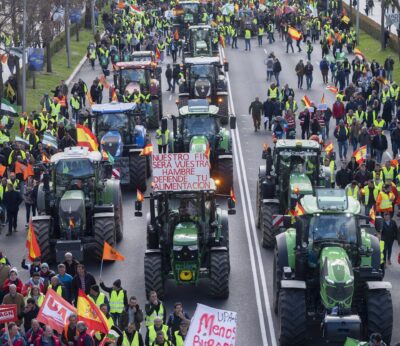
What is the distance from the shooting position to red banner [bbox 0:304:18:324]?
2489 centimetres

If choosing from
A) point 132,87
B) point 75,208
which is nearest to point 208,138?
point 75,208

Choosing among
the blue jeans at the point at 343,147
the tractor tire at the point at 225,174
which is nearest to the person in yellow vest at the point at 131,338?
the tractor tire at the point at 225,174

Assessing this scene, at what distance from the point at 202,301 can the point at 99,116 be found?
478 inches

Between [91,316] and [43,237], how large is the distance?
7638 millimetres

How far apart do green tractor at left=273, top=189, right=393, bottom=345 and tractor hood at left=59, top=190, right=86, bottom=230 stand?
257 inches

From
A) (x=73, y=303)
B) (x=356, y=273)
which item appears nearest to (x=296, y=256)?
(x=356, y=273)

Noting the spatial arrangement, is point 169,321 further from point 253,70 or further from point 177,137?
point 253,70

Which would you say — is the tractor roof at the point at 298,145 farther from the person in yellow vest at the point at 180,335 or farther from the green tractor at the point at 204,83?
the green tractor at the point at 204,83

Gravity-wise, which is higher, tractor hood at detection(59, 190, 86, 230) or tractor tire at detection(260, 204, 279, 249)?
tractor hood at detection(59, 190, 86, 230)

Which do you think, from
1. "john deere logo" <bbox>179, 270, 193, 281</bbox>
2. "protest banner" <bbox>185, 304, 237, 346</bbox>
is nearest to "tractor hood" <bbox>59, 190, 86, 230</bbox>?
"john deere logo" <bbox>179, 270, 193, 281</bbox>

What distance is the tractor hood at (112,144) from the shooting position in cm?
3925

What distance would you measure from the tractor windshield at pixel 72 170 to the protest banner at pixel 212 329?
11729 millimetres

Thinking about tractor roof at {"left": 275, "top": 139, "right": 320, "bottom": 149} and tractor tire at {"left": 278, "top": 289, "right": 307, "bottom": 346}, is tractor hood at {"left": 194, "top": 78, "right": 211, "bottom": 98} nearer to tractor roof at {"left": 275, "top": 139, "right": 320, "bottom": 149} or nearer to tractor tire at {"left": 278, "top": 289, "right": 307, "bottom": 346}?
tractor roof at {"left": 275, "top": 139, "right": 320, "bottom": 149}

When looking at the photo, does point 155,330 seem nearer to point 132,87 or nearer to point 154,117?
point 154,117
